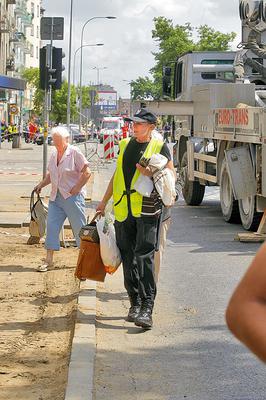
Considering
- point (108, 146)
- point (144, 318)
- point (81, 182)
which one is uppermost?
point (81, 182)

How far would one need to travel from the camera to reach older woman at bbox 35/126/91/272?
9914 millimetres

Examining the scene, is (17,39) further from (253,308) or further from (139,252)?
(253,308)

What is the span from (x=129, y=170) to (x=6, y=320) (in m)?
1.63

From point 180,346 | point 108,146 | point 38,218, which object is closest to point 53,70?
point 38,218

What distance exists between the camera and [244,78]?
687 inches

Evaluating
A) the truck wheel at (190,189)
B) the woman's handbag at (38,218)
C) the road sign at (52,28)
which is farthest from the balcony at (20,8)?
the woman's handbag at (38,218)

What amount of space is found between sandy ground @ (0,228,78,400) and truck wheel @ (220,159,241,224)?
3.75 meters

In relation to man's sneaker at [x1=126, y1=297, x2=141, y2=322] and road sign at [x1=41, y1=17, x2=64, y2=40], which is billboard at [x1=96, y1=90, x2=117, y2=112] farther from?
man's sneaker at [x1=126, y1=297, x2=141, y2=322]

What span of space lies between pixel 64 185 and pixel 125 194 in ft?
8.97

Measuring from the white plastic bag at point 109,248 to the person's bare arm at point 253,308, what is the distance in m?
5.41

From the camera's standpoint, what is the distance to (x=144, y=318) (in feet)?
23.7

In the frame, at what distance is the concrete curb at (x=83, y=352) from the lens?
5340mm

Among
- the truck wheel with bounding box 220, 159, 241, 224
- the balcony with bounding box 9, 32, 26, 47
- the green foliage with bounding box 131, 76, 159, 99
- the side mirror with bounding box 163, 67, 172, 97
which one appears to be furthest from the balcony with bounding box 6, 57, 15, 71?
the truck wheel with bounding box 220, 159, 241, 224

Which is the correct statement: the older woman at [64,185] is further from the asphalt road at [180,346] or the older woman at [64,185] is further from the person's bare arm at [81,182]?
the asphalt road at [180,346]
